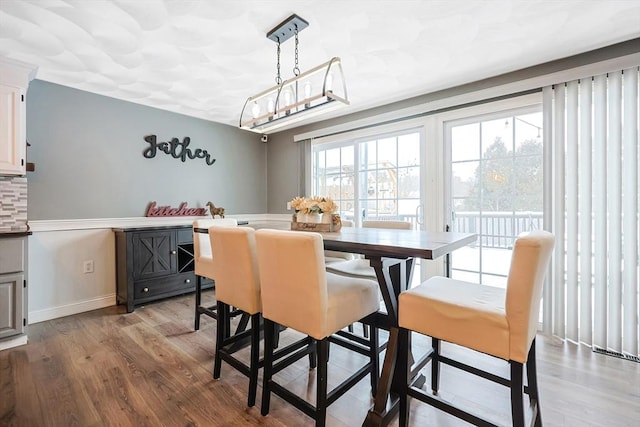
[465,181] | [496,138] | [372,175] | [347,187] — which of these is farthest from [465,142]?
[347,187]

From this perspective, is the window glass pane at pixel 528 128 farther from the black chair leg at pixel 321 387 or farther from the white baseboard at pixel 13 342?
the white baseboard at pixel 13 342

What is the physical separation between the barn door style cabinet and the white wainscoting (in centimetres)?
61

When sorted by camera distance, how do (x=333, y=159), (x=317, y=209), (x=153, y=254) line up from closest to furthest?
(x=317, y=209) → (x=153, y=254) → (x=333, y=159)

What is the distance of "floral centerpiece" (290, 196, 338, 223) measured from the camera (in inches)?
82.4

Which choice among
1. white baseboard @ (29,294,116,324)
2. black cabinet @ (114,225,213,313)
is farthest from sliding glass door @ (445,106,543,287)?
white baseboard @ (29,294,116,324)

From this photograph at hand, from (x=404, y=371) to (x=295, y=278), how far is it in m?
0.72

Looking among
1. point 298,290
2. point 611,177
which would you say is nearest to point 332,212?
point 298,290

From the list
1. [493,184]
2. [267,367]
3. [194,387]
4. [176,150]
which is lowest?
[194,387]

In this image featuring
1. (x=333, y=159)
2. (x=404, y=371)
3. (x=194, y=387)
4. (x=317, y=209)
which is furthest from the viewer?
(x=333, y=159)

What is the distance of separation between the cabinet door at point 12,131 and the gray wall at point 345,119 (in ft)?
9.38

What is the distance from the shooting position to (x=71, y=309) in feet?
9.96

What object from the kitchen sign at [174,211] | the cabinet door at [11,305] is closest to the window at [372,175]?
the kitchen sign at [174,211]

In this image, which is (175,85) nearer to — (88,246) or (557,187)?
(88,246)

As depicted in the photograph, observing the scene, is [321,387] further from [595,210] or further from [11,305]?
[11,305]
